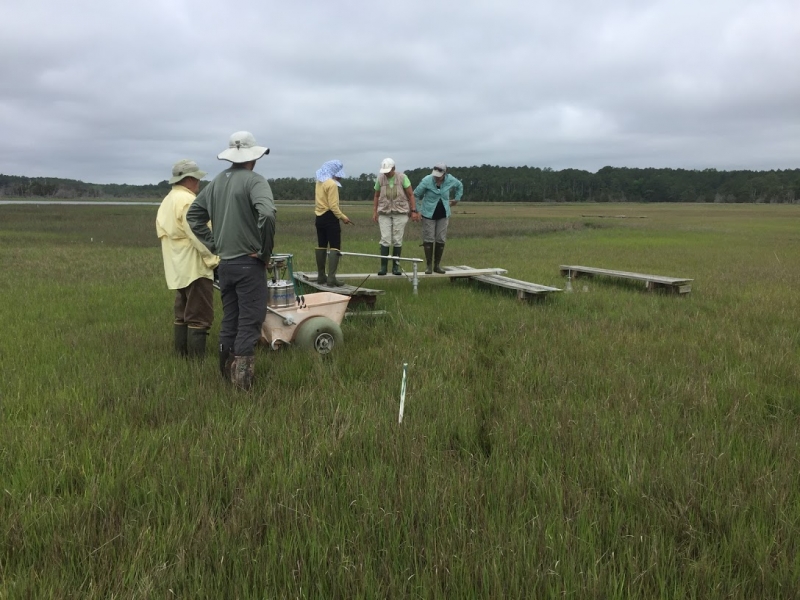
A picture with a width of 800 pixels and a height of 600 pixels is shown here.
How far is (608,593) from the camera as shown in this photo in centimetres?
234

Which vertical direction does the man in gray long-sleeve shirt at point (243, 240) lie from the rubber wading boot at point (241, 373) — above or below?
above

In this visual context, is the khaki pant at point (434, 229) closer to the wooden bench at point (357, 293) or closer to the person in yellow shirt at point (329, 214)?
the person in yellow shirt at point (329, 214)

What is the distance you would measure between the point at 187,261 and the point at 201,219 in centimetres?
66

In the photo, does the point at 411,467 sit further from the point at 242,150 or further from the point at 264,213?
the point at 242,150

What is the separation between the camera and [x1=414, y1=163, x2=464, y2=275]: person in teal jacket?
34.3 ft

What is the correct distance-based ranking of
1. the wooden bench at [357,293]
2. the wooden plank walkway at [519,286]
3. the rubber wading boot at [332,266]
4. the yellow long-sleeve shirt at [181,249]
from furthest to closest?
1. the rubber wading boot at [332,266]
2. the wooden plank walkway at [519,286]
3. the wooden bench at [357,293]
4. the yellow long-sleeve shirt at [181,249]

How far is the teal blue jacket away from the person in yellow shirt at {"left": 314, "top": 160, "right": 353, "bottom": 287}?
2058mm

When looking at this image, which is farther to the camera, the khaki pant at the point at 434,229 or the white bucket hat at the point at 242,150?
the khaki pant at the point at 434,229

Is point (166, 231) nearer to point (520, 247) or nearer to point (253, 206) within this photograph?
point (253, 206)

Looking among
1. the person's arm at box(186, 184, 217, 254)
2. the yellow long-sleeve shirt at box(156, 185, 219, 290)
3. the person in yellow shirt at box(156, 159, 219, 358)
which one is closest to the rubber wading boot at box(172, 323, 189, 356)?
the person in yellow shirt at box(156, 159, 219, 358)

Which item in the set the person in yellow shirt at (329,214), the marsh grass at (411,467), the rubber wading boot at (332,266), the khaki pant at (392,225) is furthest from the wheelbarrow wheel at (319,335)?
the khaki pant at (392,225)

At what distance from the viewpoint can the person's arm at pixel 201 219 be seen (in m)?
5.43

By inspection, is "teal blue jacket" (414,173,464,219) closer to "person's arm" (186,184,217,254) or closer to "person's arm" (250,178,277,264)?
"person's arm" (186,184,217,254)

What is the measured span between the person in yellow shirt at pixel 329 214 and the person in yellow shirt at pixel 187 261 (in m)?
2.73
